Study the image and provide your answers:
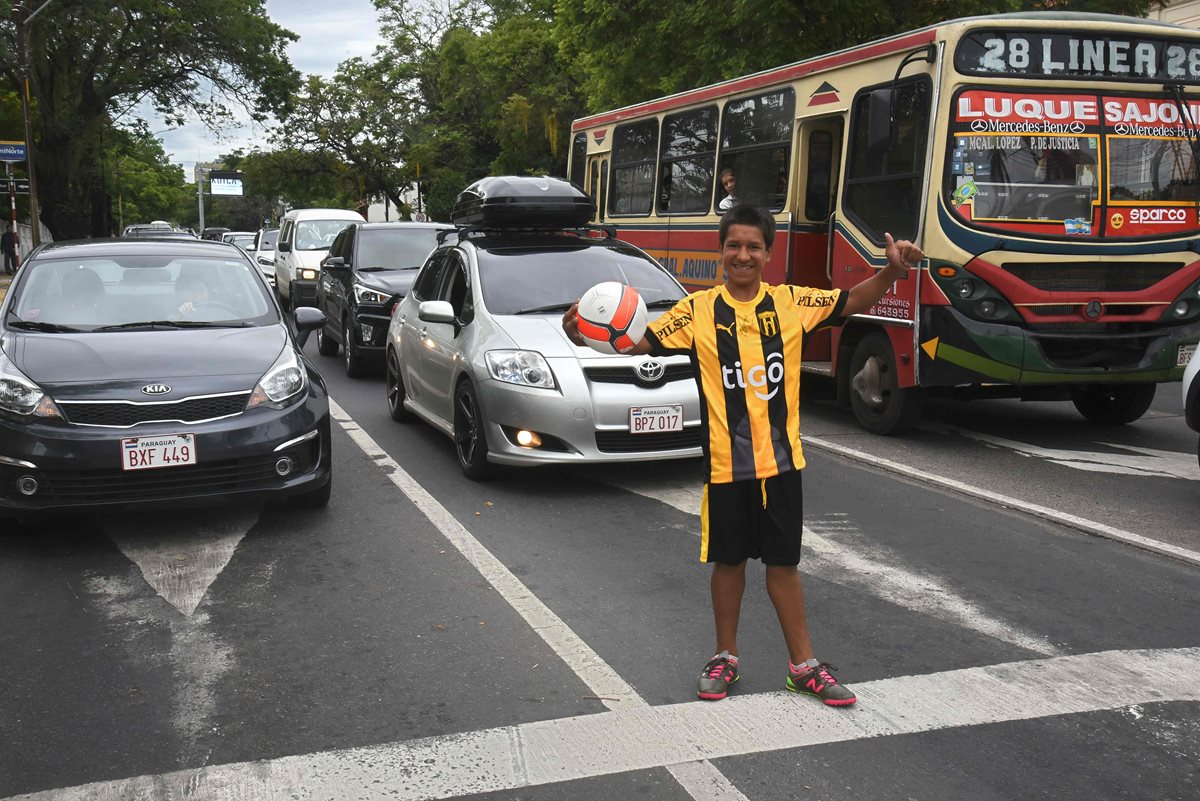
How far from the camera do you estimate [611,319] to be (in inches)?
156

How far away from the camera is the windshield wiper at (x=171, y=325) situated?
22.2 ft

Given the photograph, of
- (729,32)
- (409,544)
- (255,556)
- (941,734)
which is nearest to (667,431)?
(409,544)

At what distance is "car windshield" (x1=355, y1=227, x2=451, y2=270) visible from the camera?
14.1 m

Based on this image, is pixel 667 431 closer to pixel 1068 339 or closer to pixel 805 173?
pixel 1068 339

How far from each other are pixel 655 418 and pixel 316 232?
15129mm

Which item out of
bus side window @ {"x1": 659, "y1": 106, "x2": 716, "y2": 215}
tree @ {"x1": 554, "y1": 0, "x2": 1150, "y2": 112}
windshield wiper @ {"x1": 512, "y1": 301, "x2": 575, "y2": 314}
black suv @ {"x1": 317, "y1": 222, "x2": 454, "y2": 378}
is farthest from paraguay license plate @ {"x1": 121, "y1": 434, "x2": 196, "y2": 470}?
tree @ {"x1": 554, "y1": 0, "x2": 1150, "y2": 112}

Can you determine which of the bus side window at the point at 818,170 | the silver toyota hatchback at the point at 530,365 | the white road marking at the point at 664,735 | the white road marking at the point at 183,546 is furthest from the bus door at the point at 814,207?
the white road marking at the point at 664,735

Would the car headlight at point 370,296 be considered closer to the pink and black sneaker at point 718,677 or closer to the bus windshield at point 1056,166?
the bus windshield at point 1056,166

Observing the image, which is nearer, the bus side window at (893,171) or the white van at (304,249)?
the bus side window at (893,171)

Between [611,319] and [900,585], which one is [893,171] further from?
[611,319]

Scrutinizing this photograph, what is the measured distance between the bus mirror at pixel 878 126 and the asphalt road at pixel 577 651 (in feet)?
10.9

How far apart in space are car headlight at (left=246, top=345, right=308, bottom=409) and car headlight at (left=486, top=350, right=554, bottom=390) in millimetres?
1213

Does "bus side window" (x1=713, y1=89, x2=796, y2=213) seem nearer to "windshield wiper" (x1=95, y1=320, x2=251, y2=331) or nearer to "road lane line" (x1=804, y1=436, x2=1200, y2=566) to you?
"road lane line" (x1=804, y1=436, x2=1200, y2=566)

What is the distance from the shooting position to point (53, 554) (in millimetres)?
5930
